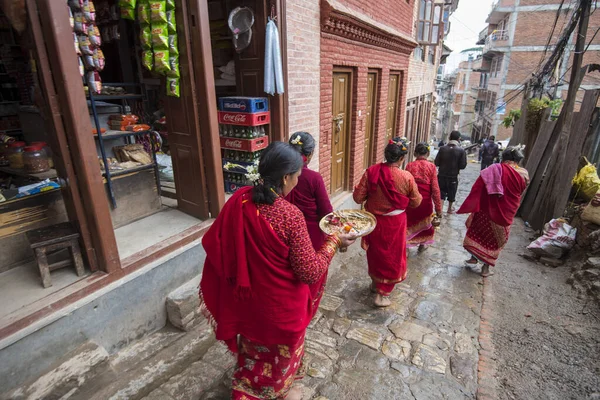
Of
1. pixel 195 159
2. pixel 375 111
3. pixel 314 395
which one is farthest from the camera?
pixel 375 111

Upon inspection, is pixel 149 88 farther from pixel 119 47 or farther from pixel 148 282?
pixel 148 282

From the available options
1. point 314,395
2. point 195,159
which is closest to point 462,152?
point 195,159

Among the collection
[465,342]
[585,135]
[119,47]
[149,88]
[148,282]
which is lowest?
[465,342]

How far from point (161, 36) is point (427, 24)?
401 inches

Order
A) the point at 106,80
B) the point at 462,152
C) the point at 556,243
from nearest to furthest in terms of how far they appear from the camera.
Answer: the point at 556,243 → the point at 106,80 → the point at 462,152

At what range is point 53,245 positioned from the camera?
2.72m

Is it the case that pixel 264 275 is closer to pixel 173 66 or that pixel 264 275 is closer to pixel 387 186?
pixel 387 186

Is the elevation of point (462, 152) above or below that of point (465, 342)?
above

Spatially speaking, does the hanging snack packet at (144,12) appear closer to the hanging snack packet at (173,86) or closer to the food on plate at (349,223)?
the hanging snack packet at (173,86)

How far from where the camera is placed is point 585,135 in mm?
5785

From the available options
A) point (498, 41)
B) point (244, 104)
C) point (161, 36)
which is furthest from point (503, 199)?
point (498, 41)

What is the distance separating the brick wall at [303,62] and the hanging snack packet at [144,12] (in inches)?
65.4

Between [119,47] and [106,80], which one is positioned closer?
[119,47]

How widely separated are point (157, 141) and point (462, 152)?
5832 mm
